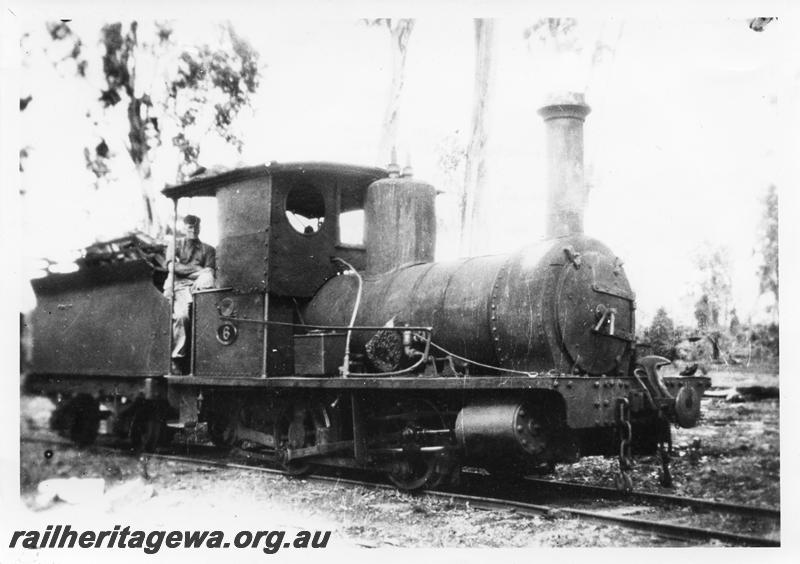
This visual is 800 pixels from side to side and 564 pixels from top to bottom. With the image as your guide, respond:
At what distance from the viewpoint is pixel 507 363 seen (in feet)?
21.1

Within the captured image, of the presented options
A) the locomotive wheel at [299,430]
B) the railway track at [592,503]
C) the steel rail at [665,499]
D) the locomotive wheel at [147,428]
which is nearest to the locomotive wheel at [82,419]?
the locomotive wheel at [147,428]

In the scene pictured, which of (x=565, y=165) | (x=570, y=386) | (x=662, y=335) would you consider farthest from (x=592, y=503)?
(x=565, y=165)

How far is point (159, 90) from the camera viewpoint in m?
11.0

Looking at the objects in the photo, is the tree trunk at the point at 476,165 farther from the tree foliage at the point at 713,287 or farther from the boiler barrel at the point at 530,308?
the boiler barrel at the point at 530,308

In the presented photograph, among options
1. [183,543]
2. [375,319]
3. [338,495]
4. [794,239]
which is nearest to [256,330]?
[375,319]

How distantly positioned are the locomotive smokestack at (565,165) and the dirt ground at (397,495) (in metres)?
1.94

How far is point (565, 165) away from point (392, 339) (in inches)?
77.5

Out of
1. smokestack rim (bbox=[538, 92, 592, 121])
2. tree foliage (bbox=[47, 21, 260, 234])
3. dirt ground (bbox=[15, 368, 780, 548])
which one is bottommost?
dirt ground (bbox=[15, 368, 780, 548])

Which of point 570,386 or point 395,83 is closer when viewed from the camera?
point 570,386

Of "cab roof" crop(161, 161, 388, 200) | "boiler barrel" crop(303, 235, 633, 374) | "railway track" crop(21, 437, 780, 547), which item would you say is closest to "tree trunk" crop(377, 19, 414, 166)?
"cab roof" crop(161, 161, 388, 200)

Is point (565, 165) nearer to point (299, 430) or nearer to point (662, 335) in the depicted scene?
point (662, 335)

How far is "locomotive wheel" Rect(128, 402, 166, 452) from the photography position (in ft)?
31.8

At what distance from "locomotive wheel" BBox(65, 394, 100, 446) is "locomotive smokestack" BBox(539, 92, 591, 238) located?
6187 mm

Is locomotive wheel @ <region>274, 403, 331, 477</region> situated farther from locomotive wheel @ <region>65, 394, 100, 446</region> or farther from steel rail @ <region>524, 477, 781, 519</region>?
locomotive wheel @ <region>65, 394, 100, 446</region>
